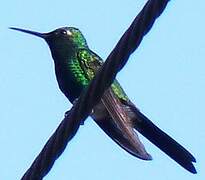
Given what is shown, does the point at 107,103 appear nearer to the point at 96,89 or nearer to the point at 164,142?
the point at 164,142

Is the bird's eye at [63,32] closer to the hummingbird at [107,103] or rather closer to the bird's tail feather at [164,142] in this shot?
the hummingbird at [107,103]

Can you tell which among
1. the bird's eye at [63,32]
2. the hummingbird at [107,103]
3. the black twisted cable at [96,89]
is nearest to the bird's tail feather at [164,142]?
the hummingbird at [107,103]

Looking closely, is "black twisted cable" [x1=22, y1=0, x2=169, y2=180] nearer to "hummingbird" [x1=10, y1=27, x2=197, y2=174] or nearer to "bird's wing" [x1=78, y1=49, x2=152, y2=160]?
"hummingbird" [x1=10, y1=27, x2=197, y2=174]

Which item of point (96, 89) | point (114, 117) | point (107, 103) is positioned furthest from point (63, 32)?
point (96, 89)

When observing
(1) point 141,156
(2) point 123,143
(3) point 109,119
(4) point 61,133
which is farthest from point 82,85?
→ (4) point 61,133

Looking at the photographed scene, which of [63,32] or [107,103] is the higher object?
[63,32]

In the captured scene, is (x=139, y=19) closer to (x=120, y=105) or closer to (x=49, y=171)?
(x=49, y=171)

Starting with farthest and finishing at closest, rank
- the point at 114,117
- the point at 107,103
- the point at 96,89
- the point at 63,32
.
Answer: the point at 63,32
the point at 107,103
the point at 114,117
the point at 96,89
